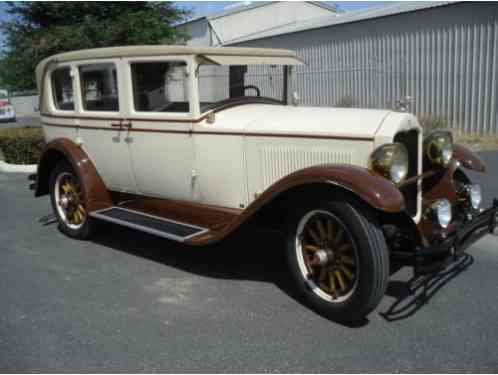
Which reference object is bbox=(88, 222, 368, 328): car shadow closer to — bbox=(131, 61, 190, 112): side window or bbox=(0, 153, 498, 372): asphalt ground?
bbox=(0, 153, 498, 372): asphalt ground

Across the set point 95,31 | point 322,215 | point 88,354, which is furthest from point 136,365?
point 95,31

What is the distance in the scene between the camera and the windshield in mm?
4258

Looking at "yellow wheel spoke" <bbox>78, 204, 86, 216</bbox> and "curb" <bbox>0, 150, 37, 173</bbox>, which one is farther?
"curb" <bbox>0, 150, 37, 173</bbox>

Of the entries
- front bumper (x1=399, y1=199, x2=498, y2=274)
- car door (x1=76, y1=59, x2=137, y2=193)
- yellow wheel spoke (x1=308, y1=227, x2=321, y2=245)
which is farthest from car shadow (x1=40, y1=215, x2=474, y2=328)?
car door (x1=76, y1=59, x2=137, y2=193)

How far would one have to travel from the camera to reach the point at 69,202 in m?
5.31

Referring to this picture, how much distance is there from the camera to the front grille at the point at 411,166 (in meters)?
3.81

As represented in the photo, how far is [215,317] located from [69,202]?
8.61 ft

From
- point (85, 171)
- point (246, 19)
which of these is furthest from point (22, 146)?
point (246, 19)

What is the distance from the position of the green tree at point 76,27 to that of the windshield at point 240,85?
20.4 ft

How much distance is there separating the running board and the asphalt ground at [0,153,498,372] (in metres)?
0.38

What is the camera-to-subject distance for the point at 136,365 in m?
2.83

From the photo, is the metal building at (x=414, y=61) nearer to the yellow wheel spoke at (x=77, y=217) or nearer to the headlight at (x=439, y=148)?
the yellow wheel spoke at (x=77, y=217)

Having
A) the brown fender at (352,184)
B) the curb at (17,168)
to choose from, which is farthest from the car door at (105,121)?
the curb at (17,168)

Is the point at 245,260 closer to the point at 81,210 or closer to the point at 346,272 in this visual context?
the point at 346,272
